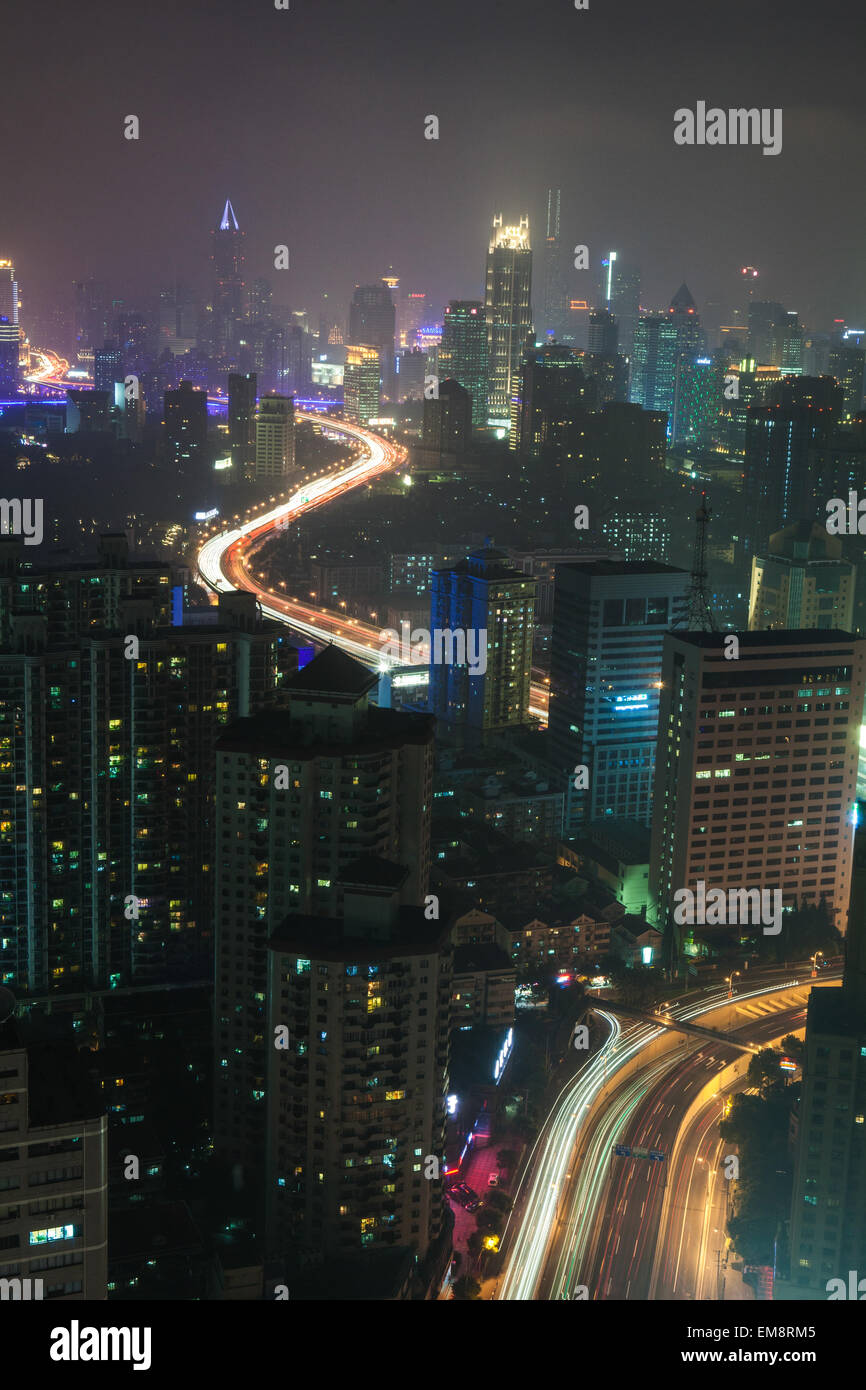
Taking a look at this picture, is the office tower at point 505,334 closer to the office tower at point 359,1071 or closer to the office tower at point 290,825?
the office tower at point 290,825

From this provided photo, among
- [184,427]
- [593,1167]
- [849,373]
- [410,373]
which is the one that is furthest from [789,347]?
[593,1167]

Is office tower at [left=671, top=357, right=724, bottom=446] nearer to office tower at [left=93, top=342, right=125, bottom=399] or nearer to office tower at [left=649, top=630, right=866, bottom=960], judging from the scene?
office tower at [left=93, top=342, right=125, bottom=399]

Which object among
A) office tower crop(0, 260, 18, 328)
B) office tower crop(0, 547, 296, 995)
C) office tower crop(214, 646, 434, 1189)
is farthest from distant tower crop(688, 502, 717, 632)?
office tower crop(0, 260, 18, 328)

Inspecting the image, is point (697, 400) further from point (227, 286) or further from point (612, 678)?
point (612, 678)
